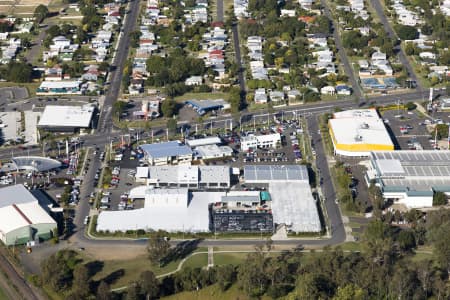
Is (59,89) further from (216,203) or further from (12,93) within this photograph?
(216,203)

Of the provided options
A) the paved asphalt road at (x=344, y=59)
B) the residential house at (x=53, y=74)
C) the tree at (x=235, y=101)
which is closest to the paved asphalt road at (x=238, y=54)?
the tree at (x=235, y=101)

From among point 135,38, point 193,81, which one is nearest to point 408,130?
point 193,81

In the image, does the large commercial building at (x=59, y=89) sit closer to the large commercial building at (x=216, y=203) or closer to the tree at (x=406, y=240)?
the large commercial building at (x=216, y=203)

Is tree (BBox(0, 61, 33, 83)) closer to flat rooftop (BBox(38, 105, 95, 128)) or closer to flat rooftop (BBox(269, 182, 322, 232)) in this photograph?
flat rooftop (BBox(38, 105, 95, 128))

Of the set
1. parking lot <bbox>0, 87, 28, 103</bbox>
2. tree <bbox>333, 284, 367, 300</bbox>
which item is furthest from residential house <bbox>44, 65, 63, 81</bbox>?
tree <bbox>333, 284, 367, 300</bbox>

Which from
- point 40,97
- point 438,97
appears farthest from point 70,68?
point 438,97

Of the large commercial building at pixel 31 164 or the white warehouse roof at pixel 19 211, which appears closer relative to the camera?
the white warehouse roof at pixel 19 211
